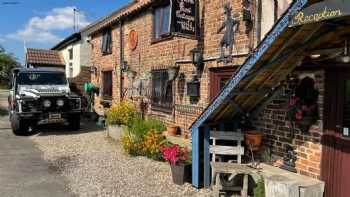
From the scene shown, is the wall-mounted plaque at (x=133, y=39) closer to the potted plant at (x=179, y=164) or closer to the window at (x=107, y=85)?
the window at (x=107, y=85)

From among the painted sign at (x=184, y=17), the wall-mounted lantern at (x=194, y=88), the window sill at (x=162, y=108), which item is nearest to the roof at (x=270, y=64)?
the wall-mounted lantern at (x=194, y=88)

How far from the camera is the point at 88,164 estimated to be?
328 inches

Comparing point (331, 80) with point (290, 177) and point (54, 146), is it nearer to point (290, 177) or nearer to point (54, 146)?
point (290, 177)

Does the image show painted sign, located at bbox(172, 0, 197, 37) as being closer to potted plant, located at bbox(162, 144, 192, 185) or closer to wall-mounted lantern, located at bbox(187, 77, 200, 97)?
wall-mounted lantern, located at bbox(187, 77, 200, 97)

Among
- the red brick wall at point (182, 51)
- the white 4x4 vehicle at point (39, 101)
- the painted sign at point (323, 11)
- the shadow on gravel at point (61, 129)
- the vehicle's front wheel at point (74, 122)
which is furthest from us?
the vehicle's front wheel at point (74, 122)

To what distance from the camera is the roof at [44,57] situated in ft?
83.7

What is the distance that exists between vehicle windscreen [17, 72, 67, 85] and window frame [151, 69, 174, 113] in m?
4.84

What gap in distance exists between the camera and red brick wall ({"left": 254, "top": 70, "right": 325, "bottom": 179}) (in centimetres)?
530

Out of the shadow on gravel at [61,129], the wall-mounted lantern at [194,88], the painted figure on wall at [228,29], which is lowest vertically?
the shadow on gravel at [61,129]

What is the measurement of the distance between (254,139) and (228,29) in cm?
241

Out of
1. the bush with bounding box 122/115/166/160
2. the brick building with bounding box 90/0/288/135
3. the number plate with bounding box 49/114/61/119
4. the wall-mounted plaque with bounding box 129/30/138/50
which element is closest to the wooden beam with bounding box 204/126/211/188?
the brick building with bounding box 90/0/288/135

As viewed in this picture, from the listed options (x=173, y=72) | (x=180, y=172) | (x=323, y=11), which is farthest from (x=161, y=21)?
(x=323, y=11)

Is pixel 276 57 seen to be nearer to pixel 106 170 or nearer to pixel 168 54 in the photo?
pixel 106 170

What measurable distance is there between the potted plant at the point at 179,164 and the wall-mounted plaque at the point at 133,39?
6.39 metres
